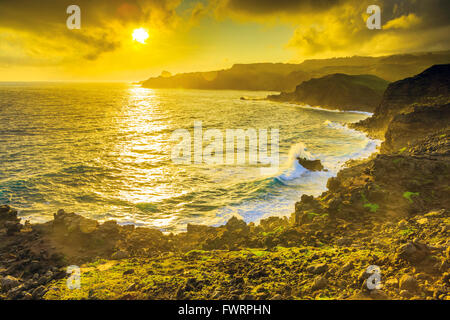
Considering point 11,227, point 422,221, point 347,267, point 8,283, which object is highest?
point 422,221

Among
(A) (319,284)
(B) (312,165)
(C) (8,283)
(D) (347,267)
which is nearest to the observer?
(A) (319,284)

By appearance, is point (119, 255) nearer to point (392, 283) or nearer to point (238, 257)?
point (238, 257)

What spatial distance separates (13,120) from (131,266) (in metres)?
60.2

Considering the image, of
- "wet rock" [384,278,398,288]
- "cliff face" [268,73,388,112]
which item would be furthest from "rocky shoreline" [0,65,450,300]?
"cliff face" [268,73,388,112]

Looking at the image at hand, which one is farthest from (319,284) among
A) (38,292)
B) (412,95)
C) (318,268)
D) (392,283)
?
(412,95)

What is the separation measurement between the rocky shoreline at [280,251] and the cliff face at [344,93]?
8456 centimetres

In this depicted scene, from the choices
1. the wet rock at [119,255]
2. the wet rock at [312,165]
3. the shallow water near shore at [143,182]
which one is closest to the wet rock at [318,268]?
the wet rock at [119,255]

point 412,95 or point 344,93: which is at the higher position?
point 344,93

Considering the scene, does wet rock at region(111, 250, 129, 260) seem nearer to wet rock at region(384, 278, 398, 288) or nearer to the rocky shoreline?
the rocky shoreline

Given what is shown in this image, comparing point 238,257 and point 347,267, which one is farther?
point 238,257

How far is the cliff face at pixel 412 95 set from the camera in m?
34.7

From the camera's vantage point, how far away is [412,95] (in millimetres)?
39406

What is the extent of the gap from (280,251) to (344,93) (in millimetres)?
101992

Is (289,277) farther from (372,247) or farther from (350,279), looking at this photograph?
(372,247)
